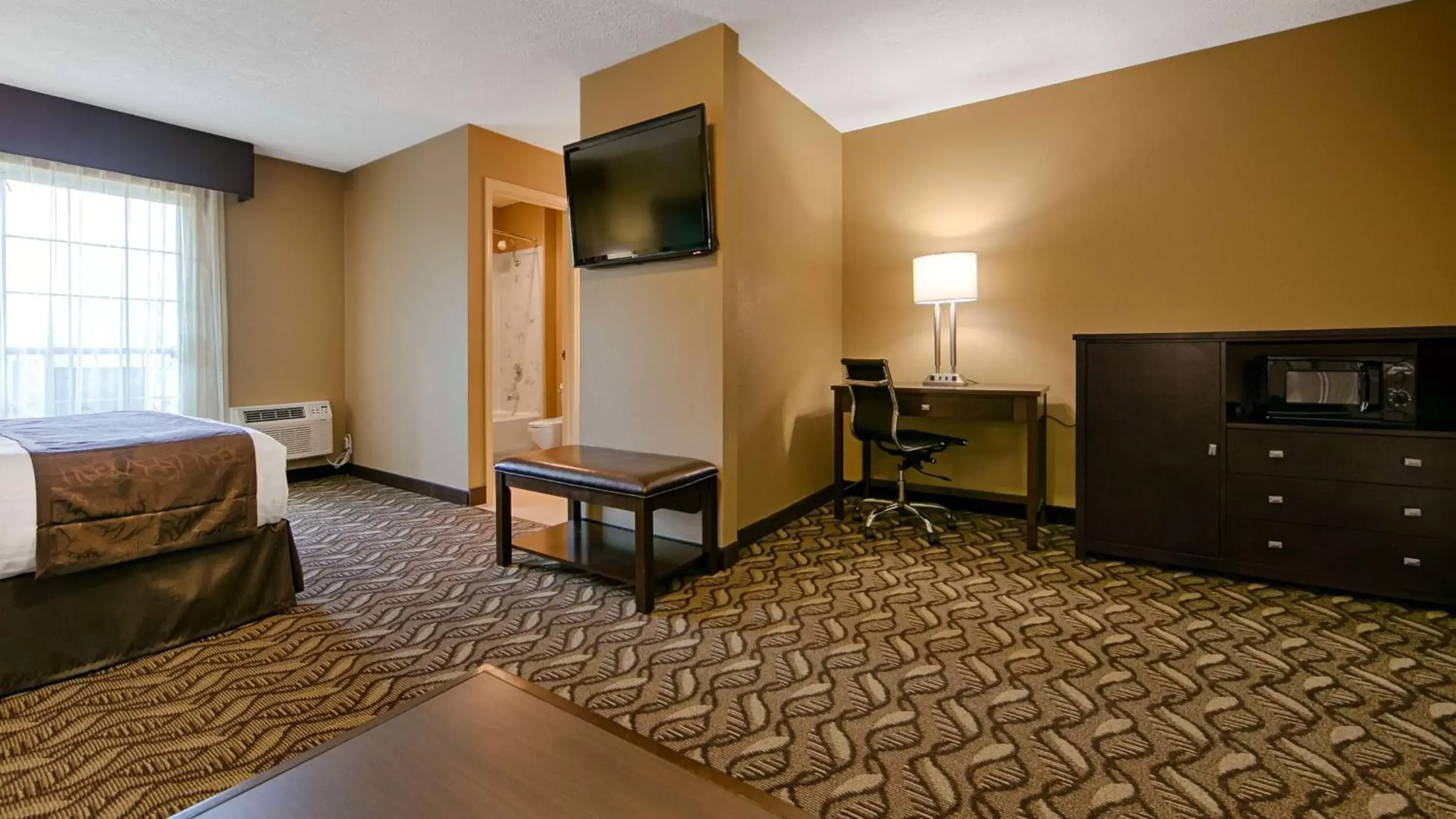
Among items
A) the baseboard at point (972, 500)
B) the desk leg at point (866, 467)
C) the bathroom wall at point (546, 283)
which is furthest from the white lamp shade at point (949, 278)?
the bathroom wall at point (546, 283)

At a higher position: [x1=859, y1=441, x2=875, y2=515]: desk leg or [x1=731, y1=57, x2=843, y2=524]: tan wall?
[x1=731, y1=57, x2=843, y2=524]: tan wall

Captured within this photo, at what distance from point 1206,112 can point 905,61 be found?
1.52 meters

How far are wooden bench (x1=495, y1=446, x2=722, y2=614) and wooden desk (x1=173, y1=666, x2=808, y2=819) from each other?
1.32 meters

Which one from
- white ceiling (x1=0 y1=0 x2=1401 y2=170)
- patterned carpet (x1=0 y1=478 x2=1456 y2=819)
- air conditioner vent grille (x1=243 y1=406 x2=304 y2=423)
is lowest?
patterned carpet (x1=0 y1=478 x2=1456 y2=819)

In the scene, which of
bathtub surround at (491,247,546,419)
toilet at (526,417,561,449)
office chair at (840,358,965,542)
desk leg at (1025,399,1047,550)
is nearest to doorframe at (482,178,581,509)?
toilet at (526,417,561,449)

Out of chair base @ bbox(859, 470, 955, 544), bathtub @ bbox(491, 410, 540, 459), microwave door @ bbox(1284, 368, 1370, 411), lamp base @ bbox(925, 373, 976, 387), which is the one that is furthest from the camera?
bathtub @ bbox(491, 410, 540, 459)

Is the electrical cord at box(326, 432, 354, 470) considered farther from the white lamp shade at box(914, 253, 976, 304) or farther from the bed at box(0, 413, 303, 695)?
the white lamp shade at box(914, 253, 976, 304)

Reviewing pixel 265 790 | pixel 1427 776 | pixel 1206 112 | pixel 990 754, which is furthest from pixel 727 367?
pixel 1206 112

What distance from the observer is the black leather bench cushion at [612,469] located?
2467 mm

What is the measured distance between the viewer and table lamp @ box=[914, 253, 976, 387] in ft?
11.2

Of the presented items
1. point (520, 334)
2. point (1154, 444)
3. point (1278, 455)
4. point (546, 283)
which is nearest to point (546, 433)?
point (520, 334)

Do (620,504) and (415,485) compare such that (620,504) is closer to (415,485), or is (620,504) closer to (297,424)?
(415,485)

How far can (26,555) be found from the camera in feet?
5.82

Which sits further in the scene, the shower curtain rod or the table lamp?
the shower curtain rod
